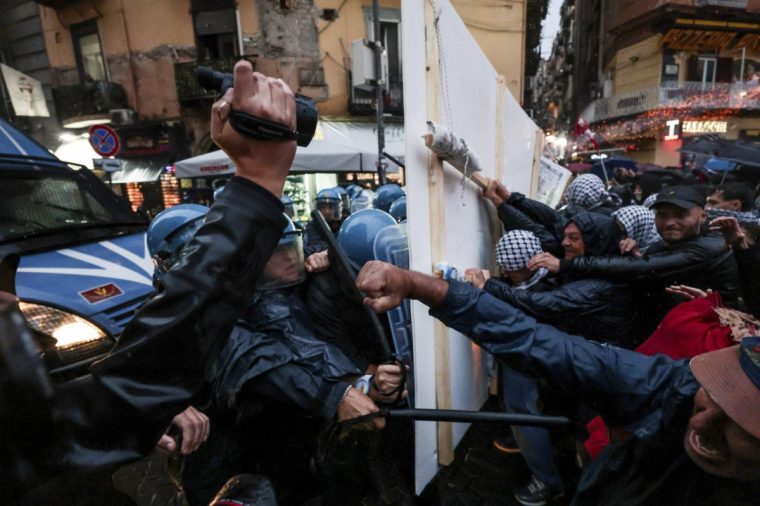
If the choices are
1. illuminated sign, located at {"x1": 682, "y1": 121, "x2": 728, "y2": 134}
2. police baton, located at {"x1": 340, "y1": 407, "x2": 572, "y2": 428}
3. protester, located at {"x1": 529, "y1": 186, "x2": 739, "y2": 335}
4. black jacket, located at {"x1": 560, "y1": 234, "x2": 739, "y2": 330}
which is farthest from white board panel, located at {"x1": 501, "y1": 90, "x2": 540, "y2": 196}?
illuminated sign, located at {"x1": 682, "y1": 121, "x2": 728, "y2": 134}

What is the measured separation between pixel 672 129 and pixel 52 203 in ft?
85.2

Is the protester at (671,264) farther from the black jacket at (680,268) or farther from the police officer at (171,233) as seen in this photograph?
the police officer at (171,233)

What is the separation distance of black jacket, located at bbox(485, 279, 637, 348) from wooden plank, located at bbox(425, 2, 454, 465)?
1.80 feet

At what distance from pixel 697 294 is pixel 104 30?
701 inches

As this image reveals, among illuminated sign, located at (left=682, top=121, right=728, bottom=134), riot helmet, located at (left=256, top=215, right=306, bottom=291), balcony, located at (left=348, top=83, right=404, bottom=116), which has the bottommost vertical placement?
riot helmet, located at (left=256, top=215, right=306, bottom=291)

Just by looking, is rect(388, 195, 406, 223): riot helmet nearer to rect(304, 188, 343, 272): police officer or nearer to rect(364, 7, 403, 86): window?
rect(304, 188, 343, 272): police officer

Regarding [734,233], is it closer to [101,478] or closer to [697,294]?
[697,294]

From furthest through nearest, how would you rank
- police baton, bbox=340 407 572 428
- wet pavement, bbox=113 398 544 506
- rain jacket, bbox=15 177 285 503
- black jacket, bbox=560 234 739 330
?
wet pavement, bbox=113 398 544 506
black jacket, bbox=560 234 739 330
police baton, bbox=340 407 572 428
rain jacket, bbox=15 177 285 503

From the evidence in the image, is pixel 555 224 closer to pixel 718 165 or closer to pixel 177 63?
pixel 718 165

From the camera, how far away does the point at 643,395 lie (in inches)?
48.5

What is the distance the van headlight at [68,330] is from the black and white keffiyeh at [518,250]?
2825mm

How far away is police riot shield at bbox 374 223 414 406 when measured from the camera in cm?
219

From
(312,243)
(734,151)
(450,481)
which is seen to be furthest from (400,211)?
(734,151)

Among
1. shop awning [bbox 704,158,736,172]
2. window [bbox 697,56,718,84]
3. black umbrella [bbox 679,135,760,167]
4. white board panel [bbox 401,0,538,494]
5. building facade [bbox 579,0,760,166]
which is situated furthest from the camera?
window [bbox 697,56,718,84]
